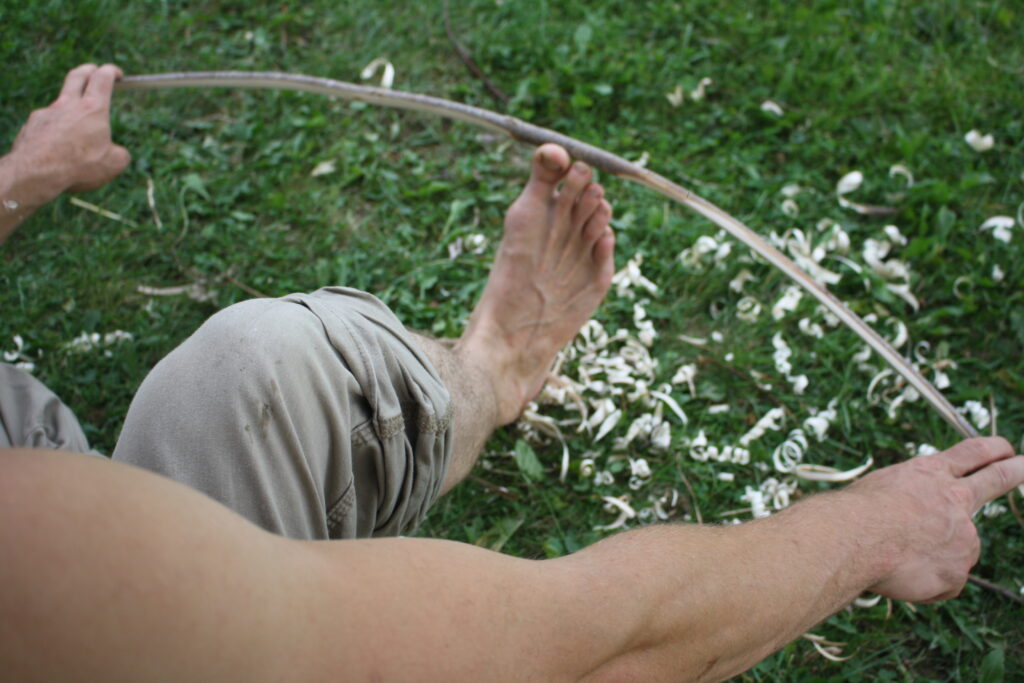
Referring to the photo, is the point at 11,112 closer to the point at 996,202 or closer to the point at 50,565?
the point at 50,565

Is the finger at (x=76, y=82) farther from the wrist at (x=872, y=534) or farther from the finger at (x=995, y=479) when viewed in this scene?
the finger at (x=995, y=479)

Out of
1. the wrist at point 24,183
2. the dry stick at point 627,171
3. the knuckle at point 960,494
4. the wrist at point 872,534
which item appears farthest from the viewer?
the dry stick at point 627,171

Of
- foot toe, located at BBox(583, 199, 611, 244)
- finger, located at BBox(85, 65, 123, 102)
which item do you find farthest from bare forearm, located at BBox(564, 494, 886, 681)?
finger, located at BBox(85, 65, 123, 102)

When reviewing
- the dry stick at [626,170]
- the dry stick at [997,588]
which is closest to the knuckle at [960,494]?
the dry stick at [626,170]

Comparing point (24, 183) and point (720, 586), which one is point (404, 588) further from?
point (24, 183)

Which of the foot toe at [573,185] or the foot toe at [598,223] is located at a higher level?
the foot toe at [573,185]

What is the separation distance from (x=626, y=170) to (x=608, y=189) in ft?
2.23

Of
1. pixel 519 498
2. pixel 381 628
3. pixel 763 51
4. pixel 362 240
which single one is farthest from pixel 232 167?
pixel 381 628

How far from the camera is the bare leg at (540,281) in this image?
2.19 m

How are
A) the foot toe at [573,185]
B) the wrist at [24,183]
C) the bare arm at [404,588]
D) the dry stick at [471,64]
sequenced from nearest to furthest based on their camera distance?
the bare arm at [404,588] → the wrist at [24,183] → the foot toe at [573,185] → the dry stick at [471,64]

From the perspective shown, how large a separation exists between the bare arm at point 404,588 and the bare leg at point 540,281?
2.98 feet

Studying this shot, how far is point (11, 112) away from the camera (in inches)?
115

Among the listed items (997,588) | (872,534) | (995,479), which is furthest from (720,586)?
(997,588)

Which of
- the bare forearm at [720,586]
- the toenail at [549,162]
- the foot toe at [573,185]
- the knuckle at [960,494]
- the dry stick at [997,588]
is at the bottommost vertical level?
the dry stick at [997,588]
